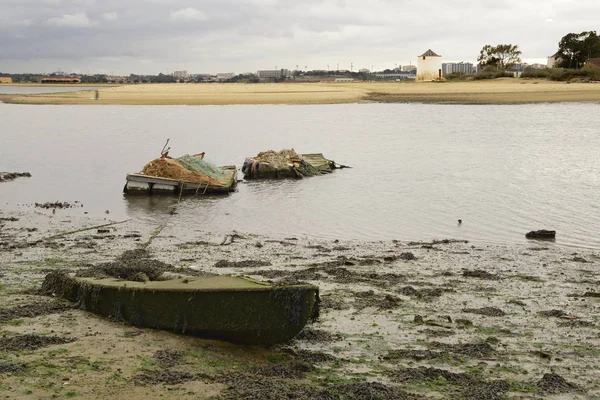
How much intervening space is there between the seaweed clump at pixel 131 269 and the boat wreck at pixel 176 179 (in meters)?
9.19

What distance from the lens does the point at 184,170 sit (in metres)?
22.1

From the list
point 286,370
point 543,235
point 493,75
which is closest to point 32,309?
point 286,370

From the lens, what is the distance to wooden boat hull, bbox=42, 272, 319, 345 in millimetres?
7434

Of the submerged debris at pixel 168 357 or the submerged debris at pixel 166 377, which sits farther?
the submerged debris at pixel 168 357

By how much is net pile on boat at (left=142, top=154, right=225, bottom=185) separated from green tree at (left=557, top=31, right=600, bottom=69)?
3558 inches

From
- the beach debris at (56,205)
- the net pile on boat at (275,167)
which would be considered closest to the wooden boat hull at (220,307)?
the beach debris at (56,205)

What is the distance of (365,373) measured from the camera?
288 inches

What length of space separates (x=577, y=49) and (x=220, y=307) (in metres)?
107

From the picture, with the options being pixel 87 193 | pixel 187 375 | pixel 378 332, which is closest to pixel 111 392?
pixel 187 375

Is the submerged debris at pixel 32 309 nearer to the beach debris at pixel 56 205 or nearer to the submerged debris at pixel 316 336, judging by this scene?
the submerged debris at pixel 316 336

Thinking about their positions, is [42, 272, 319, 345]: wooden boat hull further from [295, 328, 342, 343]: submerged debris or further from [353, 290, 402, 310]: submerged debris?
[353, 290, 402, 310]: submerged debris

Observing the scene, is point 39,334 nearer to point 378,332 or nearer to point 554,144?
point 378,332

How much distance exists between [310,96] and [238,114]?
21.0 meters

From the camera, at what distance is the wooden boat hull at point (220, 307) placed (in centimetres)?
743
